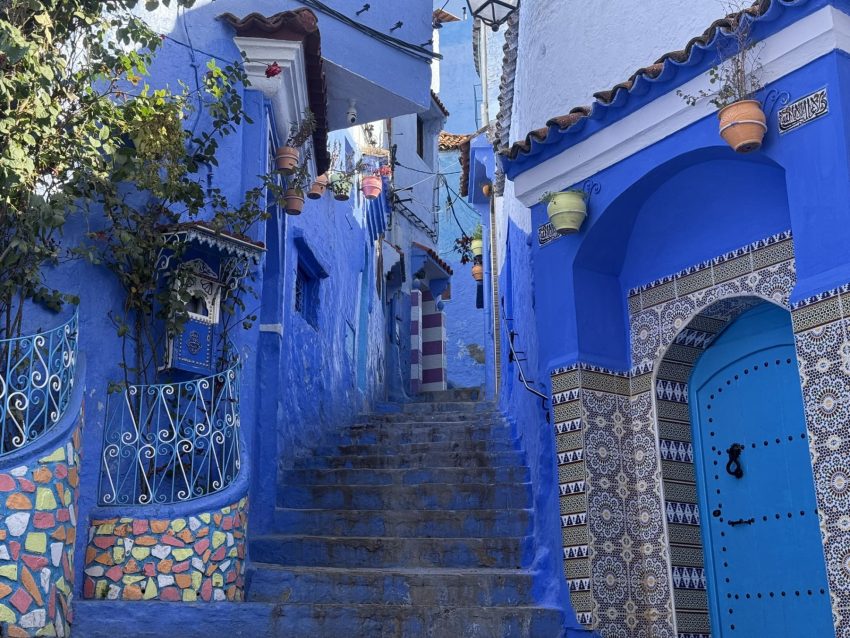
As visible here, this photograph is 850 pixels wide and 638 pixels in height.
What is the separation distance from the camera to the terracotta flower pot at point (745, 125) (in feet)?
18.8

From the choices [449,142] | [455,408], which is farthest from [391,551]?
[449,142]

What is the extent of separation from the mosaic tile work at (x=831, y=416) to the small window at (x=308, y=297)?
6440mm

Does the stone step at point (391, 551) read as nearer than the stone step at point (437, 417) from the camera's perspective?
Yes

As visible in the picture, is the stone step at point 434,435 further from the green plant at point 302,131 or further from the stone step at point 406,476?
the green plant at point 302,131

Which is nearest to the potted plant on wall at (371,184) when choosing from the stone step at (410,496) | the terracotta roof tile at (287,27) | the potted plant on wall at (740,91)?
the terracotta roof tile at (287,27)

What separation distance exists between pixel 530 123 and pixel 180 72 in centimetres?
288

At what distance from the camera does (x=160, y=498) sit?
6.99 metres

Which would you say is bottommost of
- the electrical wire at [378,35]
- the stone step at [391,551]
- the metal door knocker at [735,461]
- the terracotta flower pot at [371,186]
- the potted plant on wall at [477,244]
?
the stone step at [391,551]

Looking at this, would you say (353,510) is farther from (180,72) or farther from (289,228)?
(180,72)

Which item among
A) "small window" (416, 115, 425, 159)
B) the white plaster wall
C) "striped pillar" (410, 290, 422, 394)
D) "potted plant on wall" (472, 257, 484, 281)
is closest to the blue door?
the white plaster wall

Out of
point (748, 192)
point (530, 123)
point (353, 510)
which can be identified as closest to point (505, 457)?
point (353, 510)

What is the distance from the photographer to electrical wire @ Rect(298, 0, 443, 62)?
9.66m

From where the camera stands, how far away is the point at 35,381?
6355mm

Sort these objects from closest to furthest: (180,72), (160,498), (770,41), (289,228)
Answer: (770,41)
(160,498)
(180,72)
(289,228)
